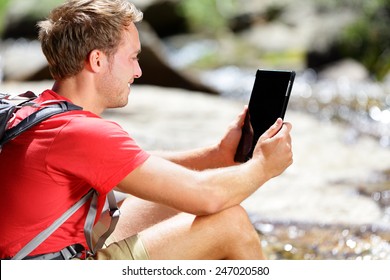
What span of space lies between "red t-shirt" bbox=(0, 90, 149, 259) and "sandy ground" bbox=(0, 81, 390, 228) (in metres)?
2.66

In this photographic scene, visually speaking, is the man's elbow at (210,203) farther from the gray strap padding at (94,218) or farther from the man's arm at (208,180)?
the gray strap padding at (94,218)

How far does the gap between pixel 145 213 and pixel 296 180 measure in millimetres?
3384

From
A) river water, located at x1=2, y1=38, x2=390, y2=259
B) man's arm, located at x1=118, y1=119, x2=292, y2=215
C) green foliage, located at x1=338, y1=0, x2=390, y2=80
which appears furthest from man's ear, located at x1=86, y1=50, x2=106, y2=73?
green foliage, located at x1=338, y1=0, x2=390, y2=80

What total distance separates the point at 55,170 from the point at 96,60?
44 centimetres

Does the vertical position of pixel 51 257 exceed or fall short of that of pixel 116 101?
it falls short

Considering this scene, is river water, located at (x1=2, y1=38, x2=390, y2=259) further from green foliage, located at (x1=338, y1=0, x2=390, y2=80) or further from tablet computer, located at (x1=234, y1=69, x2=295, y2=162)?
green foliage, located at (x1=338, y1=0, x2=390, y2=80)

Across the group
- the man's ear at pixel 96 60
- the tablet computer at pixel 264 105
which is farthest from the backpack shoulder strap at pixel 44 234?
the tablet computer at pixel 264 105

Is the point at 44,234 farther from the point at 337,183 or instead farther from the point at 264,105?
the point at 337,183

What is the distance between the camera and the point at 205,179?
9.53 feet

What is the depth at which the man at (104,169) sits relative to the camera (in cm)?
274

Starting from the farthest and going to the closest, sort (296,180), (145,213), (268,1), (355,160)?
(268,1)
(355,160)
(296,180)
(145,213)

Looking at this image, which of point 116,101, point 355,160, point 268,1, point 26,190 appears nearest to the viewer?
point 26,190

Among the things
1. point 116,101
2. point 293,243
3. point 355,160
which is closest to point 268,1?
point 355,160
